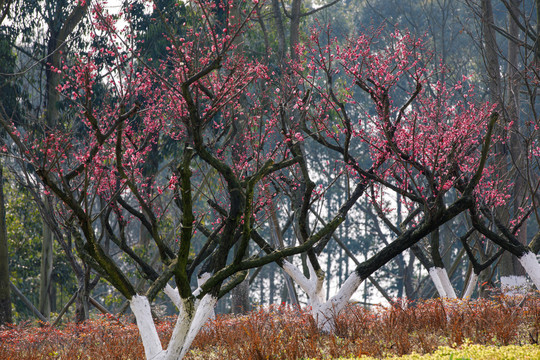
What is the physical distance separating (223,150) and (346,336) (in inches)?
155

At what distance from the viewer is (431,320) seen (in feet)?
24.6

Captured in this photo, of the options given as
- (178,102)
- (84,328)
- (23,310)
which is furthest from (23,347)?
(23,310)

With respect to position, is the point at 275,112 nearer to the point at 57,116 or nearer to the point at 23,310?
the point at 57,116

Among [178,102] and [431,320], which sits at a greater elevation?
[178,102]

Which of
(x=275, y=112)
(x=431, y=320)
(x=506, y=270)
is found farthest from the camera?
(x=506, y=270)

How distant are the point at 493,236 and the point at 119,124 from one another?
5.45m

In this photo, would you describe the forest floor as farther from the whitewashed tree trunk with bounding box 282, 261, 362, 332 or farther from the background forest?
the background forest

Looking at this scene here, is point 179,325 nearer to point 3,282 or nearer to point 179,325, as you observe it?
point 179,325

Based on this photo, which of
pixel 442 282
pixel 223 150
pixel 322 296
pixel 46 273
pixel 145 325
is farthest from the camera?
pixel 46 273

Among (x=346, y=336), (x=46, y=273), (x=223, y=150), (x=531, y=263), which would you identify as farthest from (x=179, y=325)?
(x=46, y=273)

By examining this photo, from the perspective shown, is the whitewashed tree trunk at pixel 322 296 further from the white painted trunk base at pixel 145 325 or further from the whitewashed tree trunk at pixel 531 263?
the whitewashed tree trunk at pixel 531 263

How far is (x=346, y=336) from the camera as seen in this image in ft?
23.1

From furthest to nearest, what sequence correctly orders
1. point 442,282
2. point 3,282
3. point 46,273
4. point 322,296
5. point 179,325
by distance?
point 46,273 < point 3,282 < point 442,282 < point 322,296 < point 179,325

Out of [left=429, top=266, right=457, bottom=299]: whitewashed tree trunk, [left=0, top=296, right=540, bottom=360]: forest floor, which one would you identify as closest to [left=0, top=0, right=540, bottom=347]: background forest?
[left=429, top=266, right=457, bottom=299]: whitewashed tree trunk
